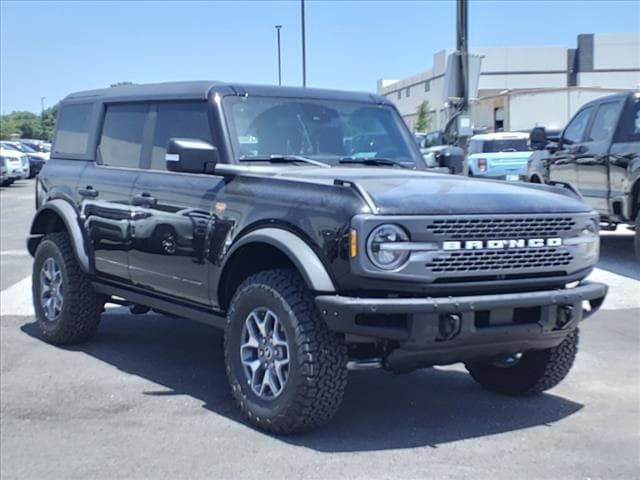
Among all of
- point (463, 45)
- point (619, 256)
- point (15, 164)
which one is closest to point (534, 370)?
point (619, 256)

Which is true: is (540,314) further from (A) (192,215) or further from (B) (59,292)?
(B) (59,292)

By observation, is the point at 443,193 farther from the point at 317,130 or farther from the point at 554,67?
the point at 554,67

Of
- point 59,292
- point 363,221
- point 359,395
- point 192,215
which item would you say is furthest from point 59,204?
point 363,221

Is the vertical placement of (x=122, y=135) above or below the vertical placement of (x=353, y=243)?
above

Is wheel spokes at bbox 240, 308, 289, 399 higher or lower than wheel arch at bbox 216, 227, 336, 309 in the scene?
lower

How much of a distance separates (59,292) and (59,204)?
0.68 m

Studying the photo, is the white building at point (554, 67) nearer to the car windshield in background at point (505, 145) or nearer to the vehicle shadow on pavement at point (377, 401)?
the car windshield in background at point (505, 145)

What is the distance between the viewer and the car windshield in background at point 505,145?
21562 millimetres

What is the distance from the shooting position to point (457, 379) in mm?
6328

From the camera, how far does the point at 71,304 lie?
699 cm

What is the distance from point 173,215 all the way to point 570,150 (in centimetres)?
756

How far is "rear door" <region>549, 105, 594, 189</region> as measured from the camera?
12.0 meters

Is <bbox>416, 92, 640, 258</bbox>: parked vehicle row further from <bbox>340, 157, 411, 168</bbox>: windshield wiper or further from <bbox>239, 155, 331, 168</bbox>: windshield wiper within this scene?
<bbox>239, 155, 331, 168</bbox>: windshield wiper

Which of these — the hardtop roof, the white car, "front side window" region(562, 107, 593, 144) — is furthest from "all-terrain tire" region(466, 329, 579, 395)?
the white car
